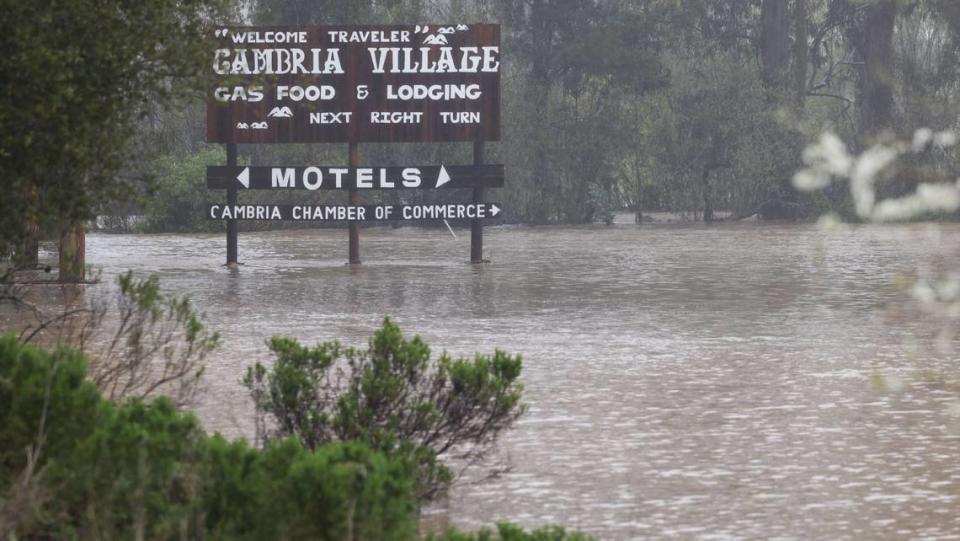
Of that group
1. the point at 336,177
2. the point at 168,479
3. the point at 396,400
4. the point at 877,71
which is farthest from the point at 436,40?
the point at 877,71

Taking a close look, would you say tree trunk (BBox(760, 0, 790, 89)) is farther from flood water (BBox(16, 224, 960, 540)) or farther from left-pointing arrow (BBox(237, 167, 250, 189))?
left-pointing arrow (BBox(237, 167, 250, 189))

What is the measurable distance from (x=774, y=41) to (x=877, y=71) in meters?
3.16

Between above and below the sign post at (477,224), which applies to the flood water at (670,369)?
below

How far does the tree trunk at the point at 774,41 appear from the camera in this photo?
5434 cm

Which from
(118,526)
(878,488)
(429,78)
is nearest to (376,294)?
(429,78)

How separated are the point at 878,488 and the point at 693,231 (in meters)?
35.1

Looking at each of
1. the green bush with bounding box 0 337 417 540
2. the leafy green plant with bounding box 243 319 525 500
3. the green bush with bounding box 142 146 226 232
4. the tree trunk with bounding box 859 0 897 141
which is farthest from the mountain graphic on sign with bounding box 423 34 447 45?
the tree trunk with bounding box 859 0 897 141

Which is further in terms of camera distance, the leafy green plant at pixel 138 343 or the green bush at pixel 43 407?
the leafy green plant at pixel 138 343

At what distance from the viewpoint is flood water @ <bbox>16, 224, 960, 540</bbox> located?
9.31 meters

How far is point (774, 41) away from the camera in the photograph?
179 ft

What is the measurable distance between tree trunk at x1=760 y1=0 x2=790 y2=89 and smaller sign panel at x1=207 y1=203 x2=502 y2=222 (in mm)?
25605

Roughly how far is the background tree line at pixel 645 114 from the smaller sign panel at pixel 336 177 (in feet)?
56.2

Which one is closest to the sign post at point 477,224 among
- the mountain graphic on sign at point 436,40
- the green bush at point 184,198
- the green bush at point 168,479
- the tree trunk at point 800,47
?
the mountain graphic on sign at point 436,40

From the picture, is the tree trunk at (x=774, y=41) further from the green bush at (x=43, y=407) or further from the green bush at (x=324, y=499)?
the green bush at (x=324, y=499)
